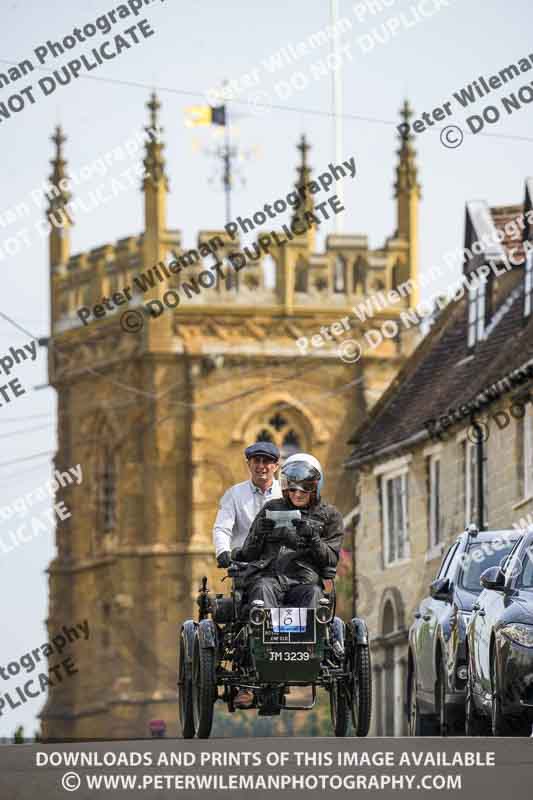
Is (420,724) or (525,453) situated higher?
(525,453)

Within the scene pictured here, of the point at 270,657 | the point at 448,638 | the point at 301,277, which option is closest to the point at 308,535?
the point at 270,657

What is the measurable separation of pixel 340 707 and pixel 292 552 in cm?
110

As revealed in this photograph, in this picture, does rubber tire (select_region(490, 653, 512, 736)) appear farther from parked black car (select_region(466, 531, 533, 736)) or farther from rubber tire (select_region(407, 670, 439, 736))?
rubber tire (select_region(407, 670, 439, 736))

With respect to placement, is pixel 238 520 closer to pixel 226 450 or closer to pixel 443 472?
pixel 443 472

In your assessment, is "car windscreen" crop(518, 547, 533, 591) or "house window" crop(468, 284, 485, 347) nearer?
"car windscreen" crop(518, 547, 533, 591)

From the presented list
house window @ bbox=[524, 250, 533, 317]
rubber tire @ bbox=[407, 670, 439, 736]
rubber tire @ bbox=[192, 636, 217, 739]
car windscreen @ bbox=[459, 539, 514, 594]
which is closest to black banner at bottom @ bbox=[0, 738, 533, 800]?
rubber tire @ bbox=[192, 636, 217, 739]

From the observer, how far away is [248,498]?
1858 cm

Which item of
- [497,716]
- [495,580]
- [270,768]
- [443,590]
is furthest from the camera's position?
[443,590]

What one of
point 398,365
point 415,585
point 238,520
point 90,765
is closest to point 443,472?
point 415,585

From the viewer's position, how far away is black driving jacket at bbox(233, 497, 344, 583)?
1777 centimetres

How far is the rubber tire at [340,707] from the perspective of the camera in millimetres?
18087

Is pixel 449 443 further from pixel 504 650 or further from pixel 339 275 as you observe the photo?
pixel 339 275

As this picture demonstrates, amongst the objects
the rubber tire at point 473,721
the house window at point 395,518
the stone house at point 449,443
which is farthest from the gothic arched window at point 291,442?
the rubber tire at point 473,721

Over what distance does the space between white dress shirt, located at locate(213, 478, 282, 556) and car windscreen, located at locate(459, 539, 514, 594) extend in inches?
181
